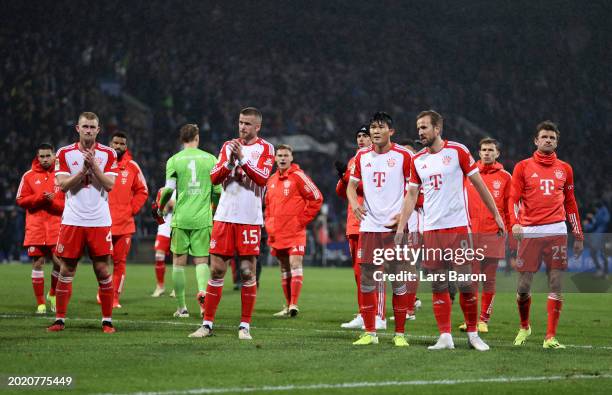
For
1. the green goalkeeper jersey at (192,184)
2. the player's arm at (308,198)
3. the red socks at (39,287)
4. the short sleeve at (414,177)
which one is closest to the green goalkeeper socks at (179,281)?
the green goalkeeper jersey at (192,184)

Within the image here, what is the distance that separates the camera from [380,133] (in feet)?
31.4

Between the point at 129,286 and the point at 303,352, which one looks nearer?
the point at 303,352

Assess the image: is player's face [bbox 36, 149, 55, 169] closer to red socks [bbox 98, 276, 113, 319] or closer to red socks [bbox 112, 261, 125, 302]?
red socks [bbox 112, 261, 125, 302]

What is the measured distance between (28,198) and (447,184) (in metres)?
6.95

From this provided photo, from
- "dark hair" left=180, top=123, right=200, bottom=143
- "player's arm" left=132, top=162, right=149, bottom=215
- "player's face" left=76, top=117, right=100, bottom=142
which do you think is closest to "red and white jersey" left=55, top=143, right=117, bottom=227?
"player's face" left=76, top=117, right=100, bottom=142

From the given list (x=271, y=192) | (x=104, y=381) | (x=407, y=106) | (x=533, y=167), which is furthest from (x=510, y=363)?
(x=407, y=106)

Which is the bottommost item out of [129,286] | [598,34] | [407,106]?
[129,286]

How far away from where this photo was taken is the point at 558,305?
9914 millimetres

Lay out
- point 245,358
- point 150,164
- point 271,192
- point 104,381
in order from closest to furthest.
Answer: point 104,381 < point 245,358 < point 271,192 < point 150,164

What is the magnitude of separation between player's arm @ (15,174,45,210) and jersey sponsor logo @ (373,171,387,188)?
588cm

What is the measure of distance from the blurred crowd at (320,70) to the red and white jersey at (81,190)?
81.0ft

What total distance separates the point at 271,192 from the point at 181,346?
6.18 meters

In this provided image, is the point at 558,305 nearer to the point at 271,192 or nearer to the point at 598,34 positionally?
the point at 271,192

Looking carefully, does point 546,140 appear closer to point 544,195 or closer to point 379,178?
point 544,195
